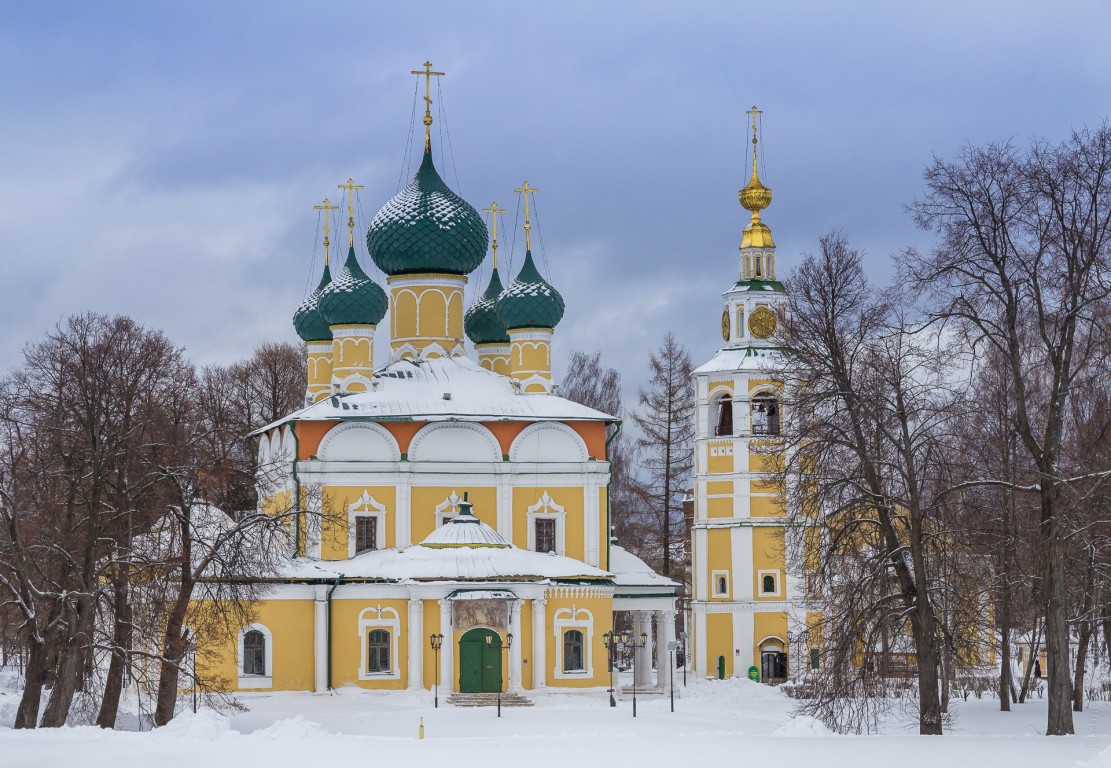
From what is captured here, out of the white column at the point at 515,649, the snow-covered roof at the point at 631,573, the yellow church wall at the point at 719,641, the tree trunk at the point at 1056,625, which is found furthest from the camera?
the yellow church wall at the point at 719,641

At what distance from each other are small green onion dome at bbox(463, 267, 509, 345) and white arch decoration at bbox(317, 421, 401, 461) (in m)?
6.04

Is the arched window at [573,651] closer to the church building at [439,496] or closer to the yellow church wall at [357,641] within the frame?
the church building at [439,496]

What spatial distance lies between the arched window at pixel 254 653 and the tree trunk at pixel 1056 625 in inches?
733

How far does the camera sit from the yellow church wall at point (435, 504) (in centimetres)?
3912

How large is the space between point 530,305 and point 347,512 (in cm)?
657

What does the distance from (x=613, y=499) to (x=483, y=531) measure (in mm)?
19105

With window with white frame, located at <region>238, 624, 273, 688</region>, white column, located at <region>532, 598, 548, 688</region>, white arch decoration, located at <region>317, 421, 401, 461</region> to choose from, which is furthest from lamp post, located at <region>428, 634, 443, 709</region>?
white arch decoration, located at <region>317, 421, 401, 461</region>

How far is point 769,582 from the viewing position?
145ft

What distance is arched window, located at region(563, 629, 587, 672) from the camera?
36.7m

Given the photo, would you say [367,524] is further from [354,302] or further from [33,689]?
[33,689]

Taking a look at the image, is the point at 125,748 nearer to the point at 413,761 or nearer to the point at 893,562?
the point at 413,761

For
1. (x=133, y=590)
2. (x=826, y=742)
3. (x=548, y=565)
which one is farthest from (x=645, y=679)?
(x=826, y=742)

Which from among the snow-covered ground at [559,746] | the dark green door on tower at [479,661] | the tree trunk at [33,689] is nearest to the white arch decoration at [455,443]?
the dark green door on tower at [479,661]

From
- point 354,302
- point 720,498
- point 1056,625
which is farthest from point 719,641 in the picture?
point 1056,625
